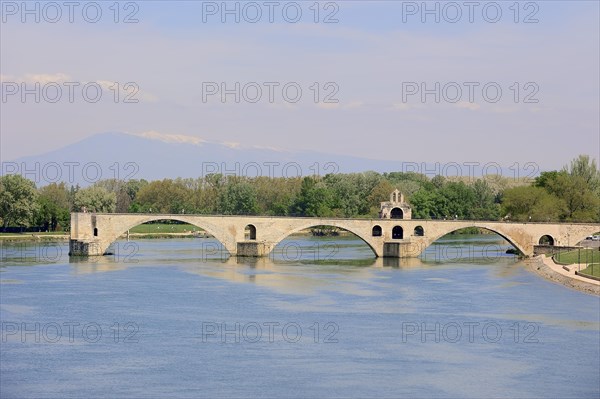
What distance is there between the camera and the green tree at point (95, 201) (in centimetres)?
10956

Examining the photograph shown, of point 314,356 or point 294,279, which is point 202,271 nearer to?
point 294,279

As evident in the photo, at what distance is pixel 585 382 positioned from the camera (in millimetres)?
32719

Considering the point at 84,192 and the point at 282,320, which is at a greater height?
the point at 84,192

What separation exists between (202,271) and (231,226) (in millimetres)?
12551

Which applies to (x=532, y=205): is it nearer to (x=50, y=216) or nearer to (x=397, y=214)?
(x=397, y=214)

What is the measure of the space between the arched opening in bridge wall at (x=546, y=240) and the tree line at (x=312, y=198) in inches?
130

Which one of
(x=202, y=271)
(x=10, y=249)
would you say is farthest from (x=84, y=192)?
(x=202, y=271)

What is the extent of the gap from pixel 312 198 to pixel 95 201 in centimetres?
2784

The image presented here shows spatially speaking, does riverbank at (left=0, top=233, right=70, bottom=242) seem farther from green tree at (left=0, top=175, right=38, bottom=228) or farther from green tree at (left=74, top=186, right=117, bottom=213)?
green tree at (left=74, top=186, right=117, bottom=213)

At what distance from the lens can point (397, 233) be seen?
267ft

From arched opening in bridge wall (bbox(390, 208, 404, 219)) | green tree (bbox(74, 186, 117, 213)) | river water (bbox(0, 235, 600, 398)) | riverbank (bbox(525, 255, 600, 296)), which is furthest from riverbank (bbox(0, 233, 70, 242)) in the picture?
riverbank (bbox(525, 255, 600, 296))

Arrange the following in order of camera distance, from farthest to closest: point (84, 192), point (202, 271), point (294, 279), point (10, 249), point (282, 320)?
1. point (84, 192)
2. point (10, 249)
3. point (202, 271)
4. point (294, 279)
5. point (282, 320)

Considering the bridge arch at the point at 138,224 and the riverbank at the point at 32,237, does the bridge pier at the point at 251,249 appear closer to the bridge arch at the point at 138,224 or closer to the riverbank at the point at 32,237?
the bridge arch at the point at 138,224

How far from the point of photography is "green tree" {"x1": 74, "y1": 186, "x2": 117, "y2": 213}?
110m
